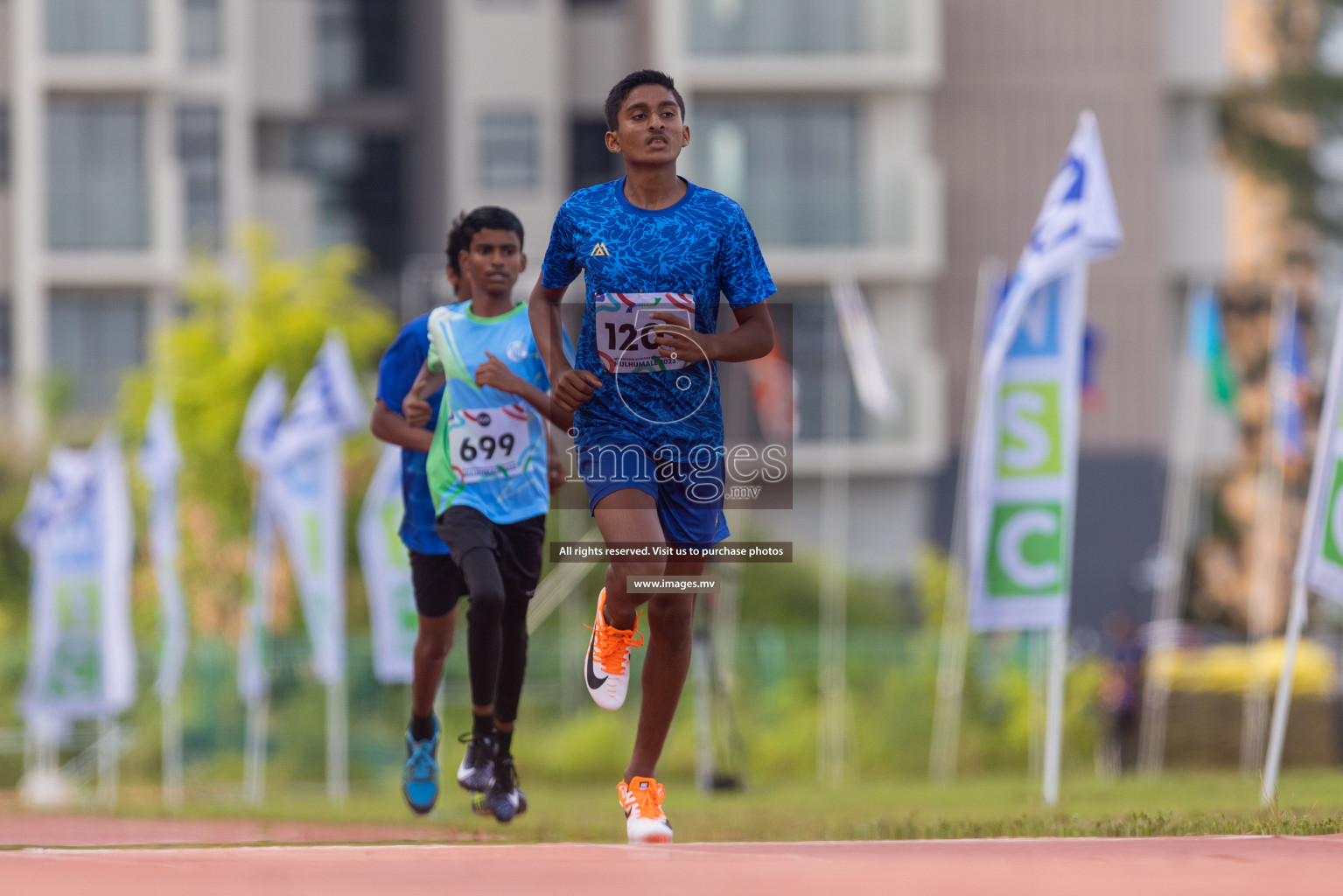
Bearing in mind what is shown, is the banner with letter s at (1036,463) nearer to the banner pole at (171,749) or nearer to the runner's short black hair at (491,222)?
the runner's short black hair at (491,222)

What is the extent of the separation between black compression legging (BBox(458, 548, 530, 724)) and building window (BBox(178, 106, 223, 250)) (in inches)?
1276

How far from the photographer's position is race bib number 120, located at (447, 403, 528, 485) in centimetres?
807

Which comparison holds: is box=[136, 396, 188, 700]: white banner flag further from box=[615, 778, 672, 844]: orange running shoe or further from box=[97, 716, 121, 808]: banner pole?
box=[615, 778, 672, 844]: orange running shoe

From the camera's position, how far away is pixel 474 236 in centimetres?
820

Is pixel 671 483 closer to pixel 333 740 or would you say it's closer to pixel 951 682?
pixel 333 740

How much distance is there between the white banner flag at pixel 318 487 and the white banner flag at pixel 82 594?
9.83 ft

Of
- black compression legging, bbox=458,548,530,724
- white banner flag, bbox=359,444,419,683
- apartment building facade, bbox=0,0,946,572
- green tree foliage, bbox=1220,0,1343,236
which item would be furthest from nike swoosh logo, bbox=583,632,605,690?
green tree foliage, bbox=1220,0,1343,236

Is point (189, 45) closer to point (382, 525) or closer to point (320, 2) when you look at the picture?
point (320, 2)

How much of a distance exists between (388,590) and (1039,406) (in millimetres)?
7833

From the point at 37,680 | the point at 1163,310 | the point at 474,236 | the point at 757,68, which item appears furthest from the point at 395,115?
the point at 474,236

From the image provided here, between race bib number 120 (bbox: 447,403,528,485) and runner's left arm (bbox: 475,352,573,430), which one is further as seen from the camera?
race bib number 120 (bbox: 447,403,528,485)

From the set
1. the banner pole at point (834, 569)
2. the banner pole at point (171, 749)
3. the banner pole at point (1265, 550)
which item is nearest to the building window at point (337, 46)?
the banner pole at point (834, 569)

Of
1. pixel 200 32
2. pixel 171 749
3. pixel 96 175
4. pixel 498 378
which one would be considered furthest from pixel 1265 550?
pixel 498 378

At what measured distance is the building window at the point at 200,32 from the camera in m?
39.8
